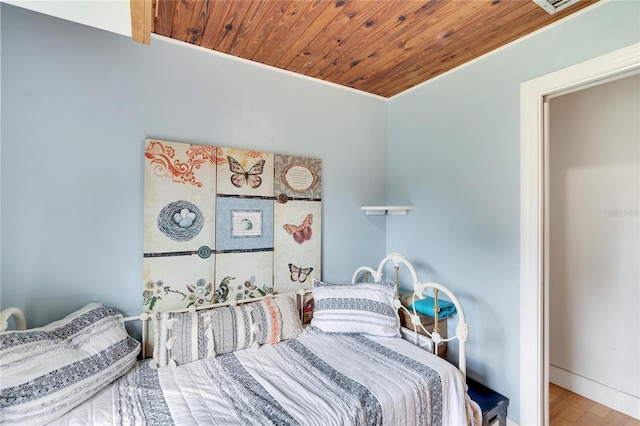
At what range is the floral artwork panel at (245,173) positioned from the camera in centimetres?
182

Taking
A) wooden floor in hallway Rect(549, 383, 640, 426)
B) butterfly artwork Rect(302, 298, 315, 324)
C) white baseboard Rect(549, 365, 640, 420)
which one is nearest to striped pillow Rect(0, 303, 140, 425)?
butterfly artwork Rect(302, 298, 315, 324)

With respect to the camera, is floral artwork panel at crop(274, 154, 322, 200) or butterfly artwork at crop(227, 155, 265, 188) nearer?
butterfly artwork at crop(227, 155, 265, 188)

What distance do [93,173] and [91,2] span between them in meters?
0.80

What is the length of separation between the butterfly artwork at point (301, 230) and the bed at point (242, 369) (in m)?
0.41

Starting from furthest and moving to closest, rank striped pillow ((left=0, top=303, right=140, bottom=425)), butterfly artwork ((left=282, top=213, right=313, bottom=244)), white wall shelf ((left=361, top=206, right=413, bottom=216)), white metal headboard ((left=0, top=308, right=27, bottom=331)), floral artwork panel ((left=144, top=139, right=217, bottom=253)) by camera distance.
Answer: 1. white wall shelf ((left=361, top=206, right=413, bottom=216))
2. butterfly artwork ((left=282, top=213, right=313, bottom=244))
3. floral artwork panel ((left=144, top=139, right=217, bottom=253))
4. white metal headboard ((left=0, top=308, right=27, bottom=331))
5. striped pillow ((left=0, top=303, right=140, bottom=425))

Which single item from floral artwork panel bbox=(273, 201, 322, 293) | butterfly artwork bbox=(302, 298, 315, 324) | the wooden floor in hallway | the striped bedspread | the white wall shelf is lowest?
the wooden floor in hallway

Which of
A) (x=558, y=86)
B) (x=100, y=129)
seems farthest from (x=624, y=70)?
(x=100, y=129)

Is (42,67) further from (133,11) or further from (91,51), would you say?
(133,11)

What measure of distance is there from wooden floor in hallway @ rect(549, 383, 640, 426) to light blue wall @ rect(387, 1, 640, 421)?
64 cm

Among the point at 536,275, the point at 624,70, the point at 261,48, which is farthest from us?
the point at 261,48

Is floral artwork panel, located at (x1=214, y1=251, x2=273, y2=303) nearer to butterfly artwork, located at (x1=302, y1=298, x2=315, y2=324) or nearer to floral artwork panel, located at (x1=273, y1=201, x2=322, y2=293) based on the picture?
floral artwork panel, located at (x1=273, y1=201, x2=322, y2=293)

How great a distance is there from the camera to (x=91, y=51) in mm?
1502

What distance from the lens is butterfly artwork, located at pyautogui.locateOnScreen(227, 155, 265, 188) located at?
72.6 inches

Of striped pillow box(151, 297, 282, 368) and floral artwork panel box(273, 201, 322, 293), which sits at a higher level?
floral artwork panel box(273, 201, 322, 293)
